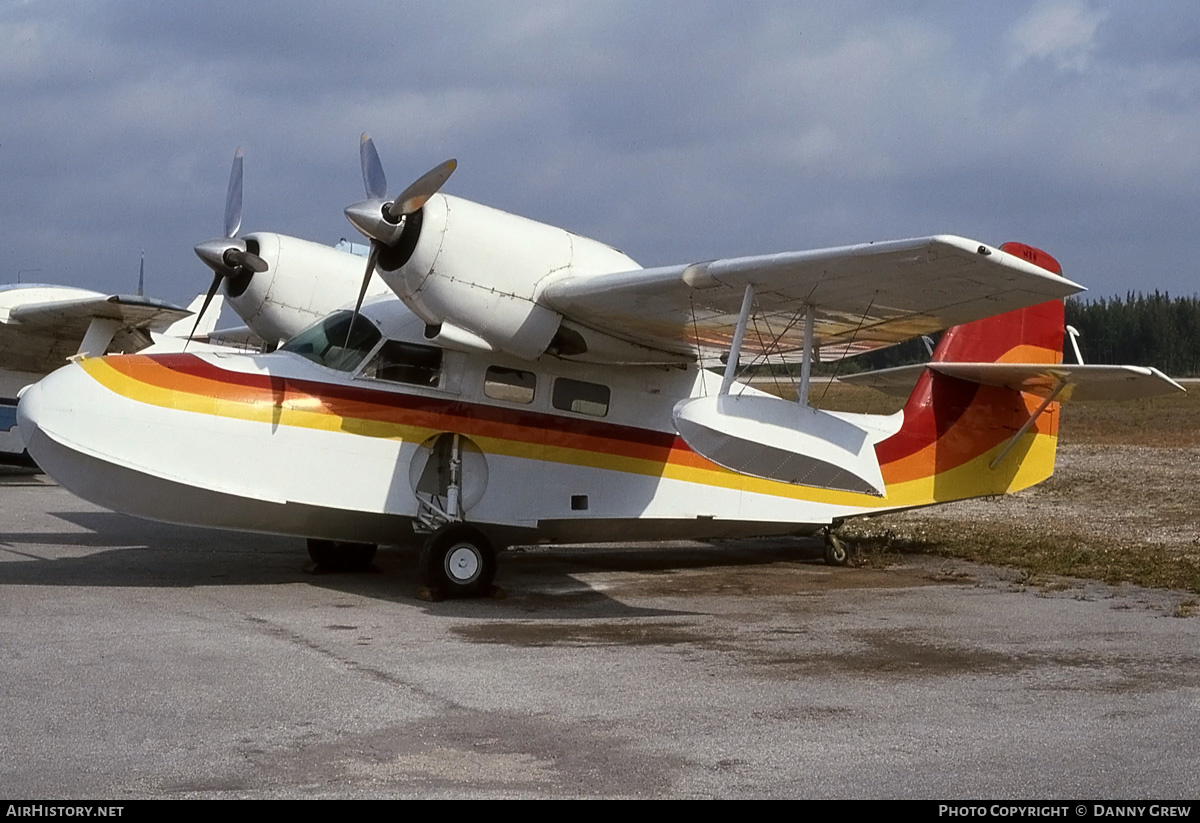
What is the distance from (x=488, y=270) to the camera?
988 centimetres

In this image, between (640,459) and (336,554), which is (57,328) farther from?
(640,459)

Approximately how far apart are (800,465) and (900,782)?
15.5ft

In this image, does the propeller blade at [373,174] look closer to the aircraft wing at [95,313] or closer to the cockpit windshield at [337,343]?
the cockpit windshield at [337,343]

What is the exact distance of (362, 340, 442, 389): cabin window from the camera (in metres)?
10.8

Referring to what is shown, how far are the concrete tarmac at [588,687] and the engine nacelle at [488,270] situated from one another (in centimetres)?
Answer: 244

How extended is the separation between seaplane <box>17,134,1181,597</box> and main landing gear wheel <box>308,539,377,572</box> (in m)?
0.02

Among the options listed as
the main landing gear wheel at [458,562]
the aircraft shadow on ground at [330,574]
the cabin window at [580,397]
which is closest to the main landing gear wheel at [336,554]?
the aircraft shadow on ground at [330,574]

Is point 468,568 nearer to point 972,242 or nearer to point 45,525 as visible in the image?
point 972,242

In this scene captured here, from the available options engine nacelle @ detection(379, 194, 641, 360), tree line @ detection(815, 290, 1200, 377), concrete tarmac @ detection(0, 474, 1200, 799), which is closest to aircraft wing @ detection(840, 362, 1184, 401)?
concrete tarmac @ detection(0, 474, 1200, 799)

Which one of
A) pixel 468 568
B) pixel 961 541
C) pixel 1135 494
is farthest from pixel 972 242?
pixel 1135 494

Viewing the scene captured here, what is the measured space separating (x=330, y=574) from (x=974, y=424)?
7.32 metres

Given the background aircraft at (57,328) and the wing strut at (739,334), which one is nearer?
the wing strut at (739,334)

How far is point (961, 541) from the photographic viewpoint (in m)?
15.3

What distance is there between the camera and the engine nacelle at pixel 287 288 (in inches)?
492
